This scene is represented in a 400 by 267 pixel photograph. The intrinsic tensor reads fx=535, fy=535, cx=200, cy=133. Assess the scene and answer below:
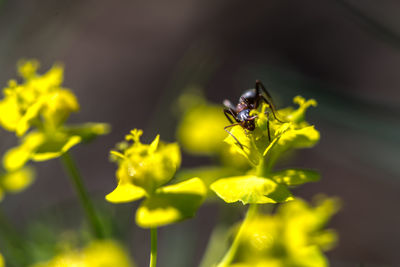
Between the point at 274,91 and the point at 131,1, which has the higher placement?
the point at 131,1

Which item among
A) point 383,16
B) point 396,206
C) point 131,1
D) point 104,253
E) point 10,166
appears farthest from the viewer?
point 131,1

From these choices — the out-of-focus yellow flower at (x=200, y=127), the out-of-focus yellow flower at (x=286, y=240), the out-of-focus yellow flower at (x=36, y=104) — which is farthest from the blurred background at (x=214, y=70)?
the out-of-focus yellow flower at (x=286, y=240)

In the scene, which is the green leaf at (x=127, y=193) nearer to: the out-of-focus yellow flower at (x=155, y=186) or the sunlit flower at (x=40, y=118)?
the out-of-focus yellow flower at (x=155, y=186)

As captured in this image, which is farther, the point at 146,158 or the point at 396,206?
the point at 396,206

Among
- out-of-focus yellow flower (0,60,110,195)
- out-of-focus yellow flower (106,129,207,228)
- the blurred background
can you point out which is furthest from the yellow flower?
the blurred background

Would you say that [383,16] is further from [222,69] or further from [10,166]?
[222,69]

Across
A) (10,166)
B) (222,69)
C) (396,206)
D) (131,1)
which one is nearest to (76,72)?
(131,1)
